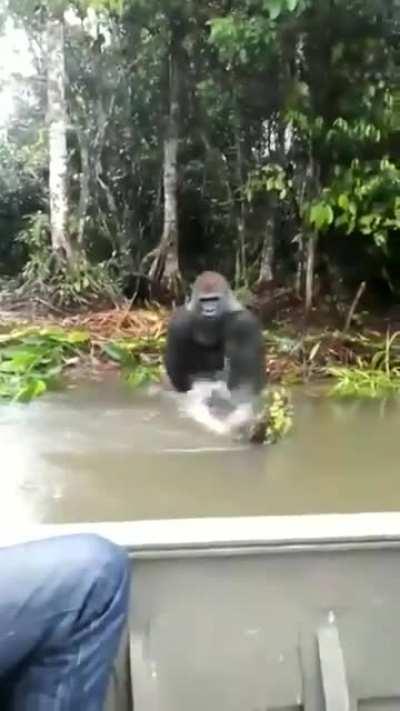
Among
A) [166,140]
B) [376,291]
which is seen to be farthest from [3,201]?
[376,291]

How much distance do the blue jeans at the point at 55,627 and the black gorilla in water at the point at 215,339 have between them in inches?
20.2

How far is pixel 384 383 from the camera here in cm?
150

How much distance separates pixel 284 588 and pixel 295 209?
0.57 meters

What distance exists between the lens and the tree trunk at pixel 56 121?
4.51 ft

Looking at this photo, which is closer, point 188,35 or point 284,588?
point 284,588

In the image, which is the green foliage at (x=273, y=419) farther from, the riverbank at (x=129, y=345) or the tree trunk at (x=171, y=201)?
the tree trunk at (x=171, y=201)

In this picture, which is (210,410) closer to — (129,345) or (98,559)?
(129,345)

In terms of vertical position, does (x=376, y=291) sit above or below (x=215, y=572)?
above

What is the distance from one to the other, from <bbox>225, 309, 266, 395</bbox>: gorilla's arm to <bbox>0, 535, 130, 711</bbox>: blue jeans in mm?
530

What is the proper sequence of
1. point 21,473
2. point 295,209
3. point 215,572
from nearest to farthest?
point 215,572
point 21,473
point 295,209

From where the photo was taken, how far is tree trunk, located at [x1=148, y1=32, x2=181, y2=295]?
4.65ft

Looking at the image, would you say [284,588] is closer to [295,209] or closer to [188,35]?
[295,209]

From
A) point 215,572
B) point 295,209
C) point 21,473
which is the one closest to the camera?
point 215,572

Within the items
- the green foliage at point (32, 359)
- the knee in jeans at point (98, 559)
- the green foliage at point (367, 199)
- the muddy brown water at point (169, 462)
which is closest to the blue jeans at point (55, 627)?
the knee in jeans at point (98, 559)
